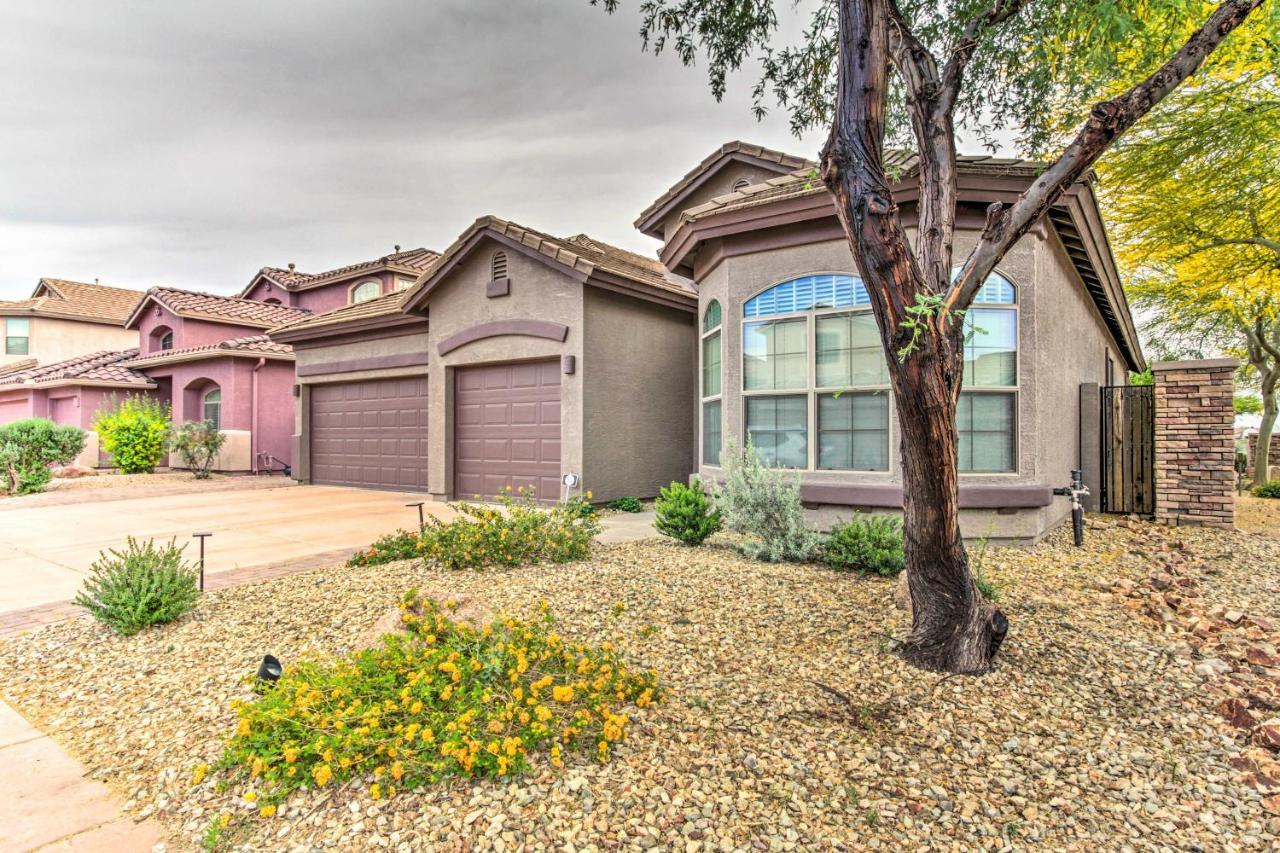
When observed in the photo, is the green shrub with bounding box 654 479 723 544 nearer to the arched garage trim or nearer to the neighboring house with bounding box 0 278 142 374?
the arched garage trim

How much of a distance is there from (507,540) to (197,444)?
14110mm

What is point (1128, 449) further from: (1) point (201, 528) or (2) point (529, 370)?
(1) point (201, 528)

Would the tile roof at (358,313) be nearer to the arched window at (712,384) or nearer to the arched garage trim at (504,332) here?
the arched garage trim at (504,332)

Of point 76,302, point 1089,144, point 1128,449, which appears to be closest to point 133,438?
point 76,302

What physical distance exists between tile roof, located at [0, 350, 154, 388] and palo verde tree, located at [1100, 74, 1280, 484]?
25.3 m

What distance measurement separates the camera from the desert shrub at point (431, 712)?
2.51m

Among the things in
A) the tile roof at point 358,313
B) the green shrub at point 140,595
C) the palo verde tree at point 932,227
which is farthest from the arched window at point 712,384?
the tile roof at point 358,313

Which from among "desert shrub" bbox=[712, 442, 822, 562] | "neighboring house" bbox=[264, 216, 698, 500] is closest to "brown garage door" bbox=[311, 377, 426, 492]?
"neighboring house" bbox=[264, 216, 698, 500]

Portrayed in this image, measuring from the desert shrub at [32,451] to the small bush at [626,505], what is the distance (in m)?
12.0

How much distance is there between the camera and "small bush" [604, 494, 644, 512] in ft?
33.6

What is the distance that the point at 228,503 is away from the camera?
38.1ft

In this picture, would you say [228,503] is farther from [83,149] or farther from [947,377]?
[947,377]

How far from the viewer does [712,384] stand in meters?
8.64

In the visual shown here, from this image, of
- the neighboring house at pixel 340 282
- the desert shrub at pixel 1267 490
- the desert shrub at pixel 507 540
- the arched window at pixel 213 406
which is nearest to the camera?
→ the desert shrub at pixel 507 540
